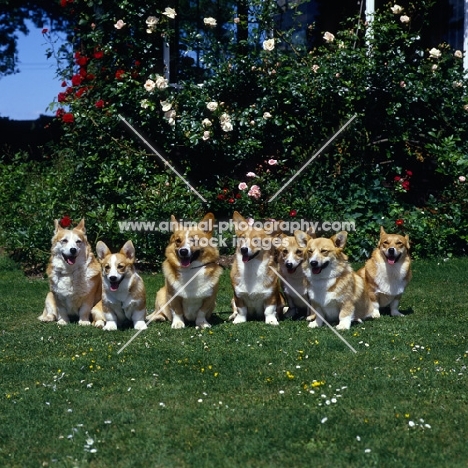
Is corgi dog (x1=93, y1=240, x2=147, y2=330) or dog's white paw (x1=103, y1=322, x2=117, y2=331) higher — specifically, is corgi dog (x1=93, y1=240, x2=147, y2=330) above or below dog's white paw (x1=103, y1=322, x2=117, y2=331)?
above

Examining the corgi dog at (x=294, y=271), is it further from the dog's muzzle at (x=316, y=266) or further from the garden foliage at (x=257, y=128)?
the garden foliage at (x=257, y=128)

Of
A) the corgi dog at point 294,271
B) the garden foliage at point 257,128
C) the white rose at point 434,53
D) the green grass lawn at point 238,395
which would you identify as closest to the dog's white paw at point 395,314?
the green grass lawn at point 238,395

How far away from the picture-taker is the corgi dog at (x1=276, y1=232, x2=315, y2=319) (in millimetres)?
7773

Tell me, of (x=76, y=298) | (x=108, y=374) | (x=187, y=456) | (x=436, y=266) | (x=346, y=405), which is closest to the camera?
(x=187, y=456)

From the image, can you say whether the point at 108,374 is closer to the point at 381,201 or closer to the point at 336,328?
the point at 336,328

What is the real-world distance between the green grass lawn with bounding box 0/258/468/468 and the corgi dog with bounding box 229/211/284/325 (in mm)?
249

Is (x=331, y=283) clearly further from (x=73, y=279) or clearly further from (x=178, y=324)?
(x=73, y=279)

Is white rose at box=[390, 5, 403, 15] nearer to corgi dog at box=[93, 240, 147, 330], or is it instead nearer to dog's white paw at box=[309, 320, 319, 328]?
dog's white paw at box=[309, 320, 319, 328]

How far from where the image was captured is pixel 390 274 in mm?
8000

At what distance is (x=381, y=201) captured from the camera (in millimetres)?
11195

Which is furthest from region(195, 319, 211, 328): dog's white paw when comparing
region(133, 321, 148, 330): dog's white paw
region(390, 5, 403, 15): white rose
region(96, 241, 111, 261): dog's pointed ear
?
region(390, 5, 403, 15): white rose

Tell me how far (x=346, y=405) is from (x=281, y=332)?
217 cm

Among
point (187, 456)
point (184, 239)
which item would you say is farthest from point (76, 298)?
point (187, 456)

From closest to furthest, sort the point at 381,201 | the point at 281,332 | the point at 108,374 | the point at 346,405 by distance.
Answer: the point at 346,405 < the point at 108,374 < the point at 281,332 < the point at 381,201
